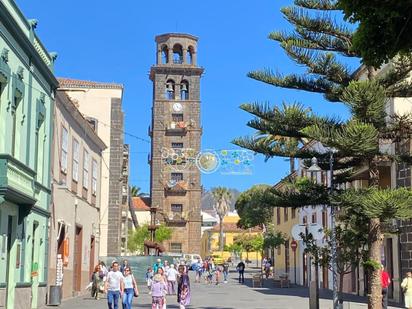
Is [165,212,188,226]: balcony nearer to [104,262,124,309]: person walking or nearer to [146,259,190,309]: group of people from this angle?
[146,259,190,309]: group of people

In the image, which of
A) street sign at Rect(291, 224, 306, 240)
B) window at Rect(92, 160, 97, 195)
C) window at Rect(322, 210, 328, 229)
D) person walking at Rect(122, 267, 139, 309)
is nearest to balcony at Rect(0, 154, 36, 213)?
person walking at Rect(122, 267, 139, 309)

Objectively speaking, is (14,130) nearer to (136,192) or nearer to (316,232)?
(316,232)

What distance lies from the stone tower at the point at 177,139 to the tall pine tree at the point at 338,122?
67.9m

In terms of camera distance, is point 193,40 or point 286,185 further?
point 193,40

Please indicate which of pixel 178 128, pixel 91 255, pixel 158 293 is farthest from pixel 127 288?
pixel 178 128

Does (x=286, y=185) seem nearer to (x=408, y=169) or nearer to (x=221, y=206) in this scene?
(x=408, y=169)

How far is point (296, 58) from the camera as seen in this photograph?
19.3 m

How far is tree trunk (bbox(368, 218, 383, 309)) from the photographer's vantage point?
17509 millimetres

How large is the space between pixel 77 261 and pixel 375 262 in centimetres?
1641

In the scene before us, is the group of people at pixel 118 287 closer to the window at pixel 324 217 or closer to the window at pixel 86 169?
the window at pixel 86 169

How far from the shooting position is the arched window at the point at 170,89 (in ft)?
299

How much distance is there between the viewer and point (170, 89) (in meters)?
91.9

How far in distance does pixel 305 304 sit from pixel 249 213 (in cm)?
4972

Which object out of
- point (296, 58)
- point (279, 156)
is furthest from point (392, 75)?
point (279, 156)
